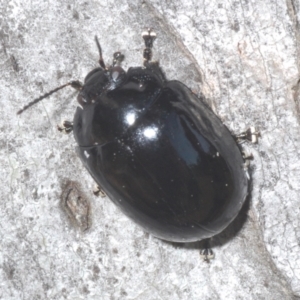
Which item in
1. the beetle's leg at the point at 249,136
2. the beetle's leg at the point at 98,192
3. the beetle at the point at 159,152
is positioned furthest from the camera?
the beetle's leg at the point at 98,192

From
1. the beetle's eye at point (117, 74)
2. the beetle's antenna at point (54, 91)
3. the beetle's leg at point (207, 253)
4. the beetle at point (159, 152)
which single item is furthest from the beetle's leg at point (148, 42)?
the beetle's leg at point (207, 253)

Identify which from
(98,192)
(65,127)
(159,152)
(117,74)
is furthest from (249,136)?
(65,127)

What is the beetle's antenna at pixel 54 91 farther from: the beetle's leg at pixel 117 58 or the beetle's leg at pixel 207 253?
the beetle's leg at pixel 207 253

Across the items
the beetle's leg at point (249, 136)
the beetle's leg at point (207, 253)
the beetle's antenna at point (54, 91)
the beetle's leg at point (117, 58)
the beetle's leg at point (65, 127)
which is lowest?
the beetle's leg at point (207, 253)

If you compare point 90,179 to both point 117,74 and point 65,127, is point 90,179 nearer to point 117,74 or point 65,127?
point 65,127

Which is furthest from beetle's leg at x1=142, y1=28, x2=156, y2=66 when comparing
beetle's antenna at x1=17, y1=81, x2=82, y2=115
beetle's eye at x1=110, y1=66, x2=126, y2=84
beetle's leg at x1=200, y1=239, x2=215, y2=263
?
beetle's leg at x1=200, y1=239, x2=215, y2=263

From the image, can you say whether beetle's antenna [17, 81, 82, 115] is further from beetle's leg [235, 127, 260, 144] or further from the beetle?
beetle's leg [235, 127, 260, 144]

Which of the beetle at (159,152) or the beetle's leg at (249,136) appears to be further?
the beetle's leg at (249,136)
